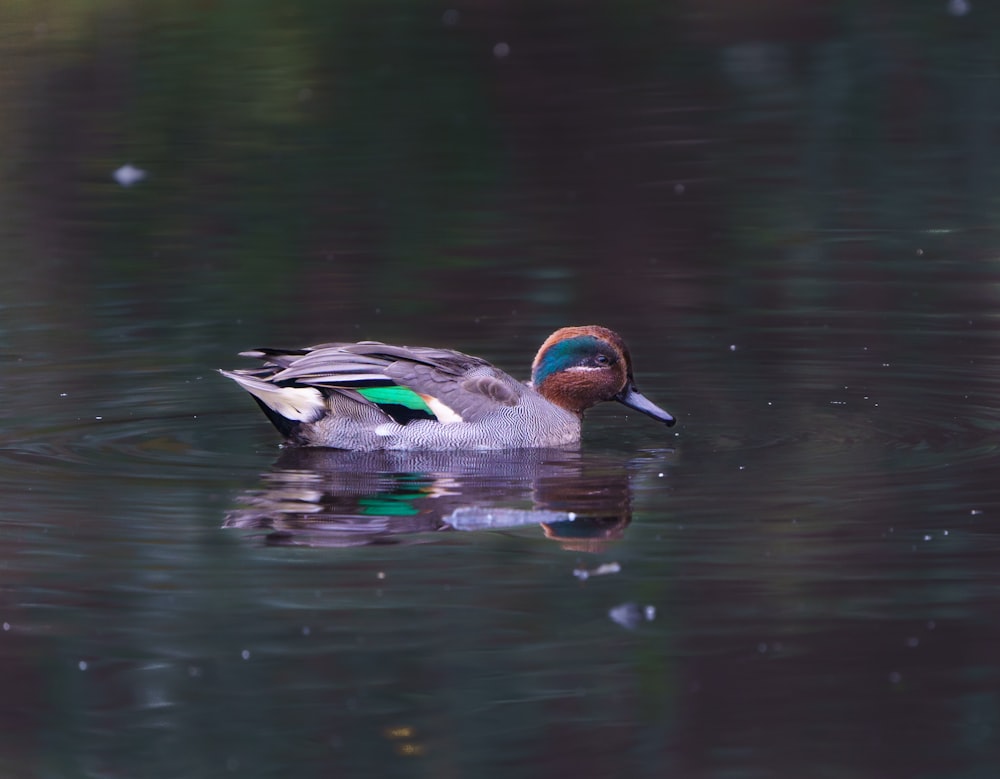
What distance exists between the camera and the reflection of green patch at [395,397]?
27.8 feet

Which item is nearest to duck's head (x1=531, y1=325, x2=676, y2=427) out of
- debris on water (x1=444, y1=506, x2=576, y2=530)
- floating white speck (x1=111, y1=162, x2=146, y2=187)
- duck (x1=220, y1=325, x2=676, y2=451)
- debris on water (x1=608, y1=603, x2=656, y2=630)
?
duck (x1=220, y1=325, x2=676, y2=451)

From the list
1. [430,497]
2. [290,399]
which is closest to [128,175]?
[290,399]

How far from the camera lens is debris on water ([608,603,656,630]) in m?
5.83

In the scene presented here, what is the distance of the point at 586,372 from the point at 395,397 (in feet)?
3.26

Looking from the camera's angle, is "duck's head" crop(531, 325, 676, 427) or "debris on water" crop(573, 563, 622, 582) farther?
"duck's head" crop(531, 325, 676, 427)

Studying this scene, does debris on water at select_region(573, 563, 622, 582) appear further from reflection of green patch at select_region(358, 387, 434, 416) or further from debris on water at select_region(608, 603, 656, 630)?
reflection of green patch at select_region(358, 387, 434, 416)

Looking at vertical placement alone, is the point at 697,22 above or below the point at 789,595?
above

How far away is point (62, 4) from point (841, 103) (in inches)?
400

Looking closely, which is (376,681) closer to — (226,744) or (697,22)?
(226,744)

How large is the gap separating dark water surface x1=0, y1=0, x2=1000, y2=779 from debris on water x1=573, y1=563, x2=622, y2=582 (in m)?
0.02

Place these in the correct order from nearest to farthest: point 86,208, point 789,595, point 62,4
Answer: point 789,595
point 86,208
point 62,4

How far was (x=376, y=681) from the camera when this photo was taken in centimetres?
541

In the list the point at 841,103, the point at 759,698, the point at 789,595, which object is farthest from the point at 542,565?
the point at 841,103

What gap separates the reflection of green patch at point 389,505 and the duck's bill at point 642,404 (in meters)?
1.52
